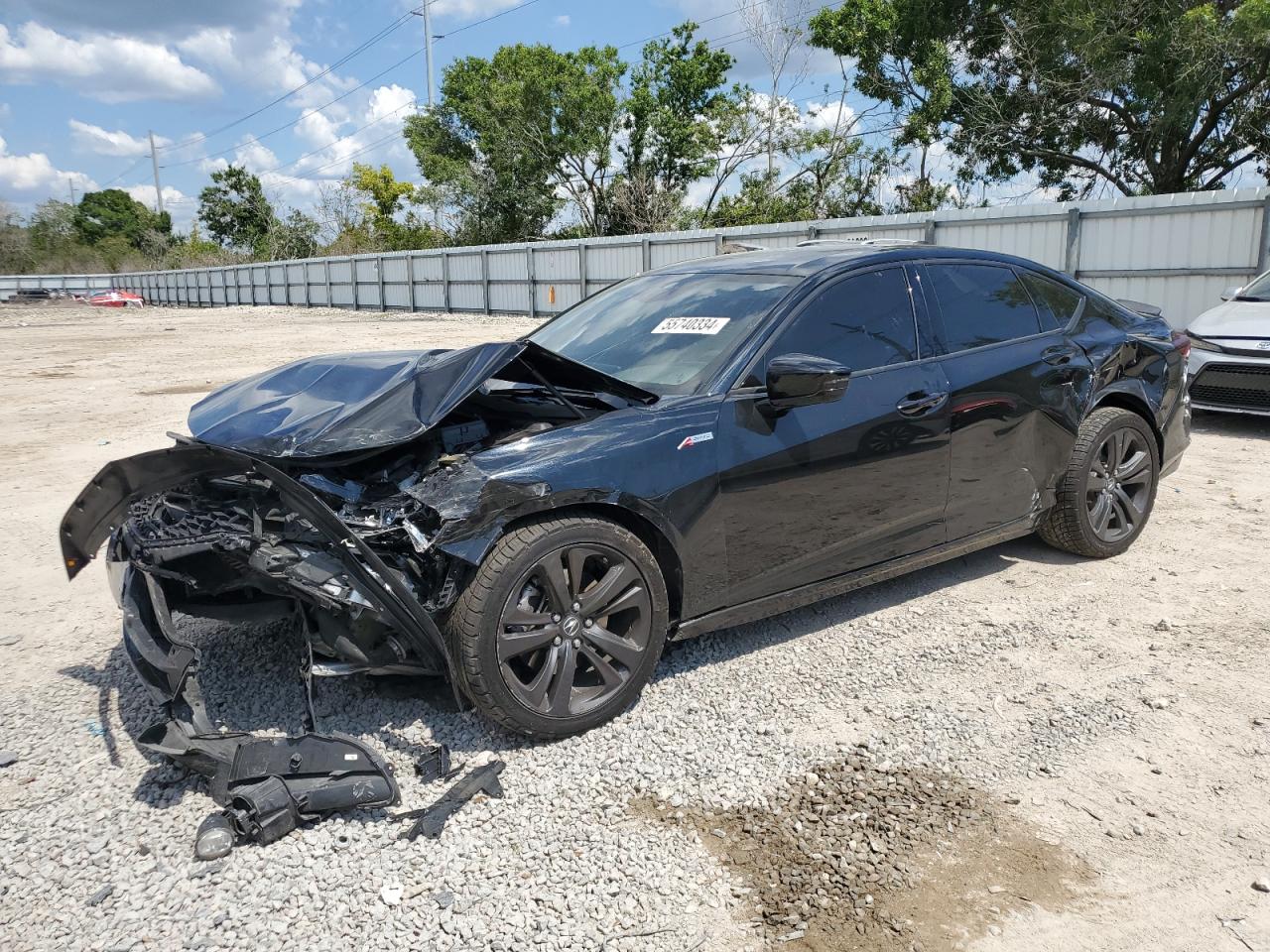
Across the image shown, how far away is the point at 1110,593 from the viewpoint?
4617 mm

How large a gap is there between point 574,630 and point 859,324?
73.2 inches

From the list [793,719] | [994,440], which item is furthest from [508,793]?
[994,440]

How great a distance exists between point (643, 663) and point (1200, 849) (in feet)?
5.86

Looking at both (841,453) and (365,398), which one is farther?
(841,453)

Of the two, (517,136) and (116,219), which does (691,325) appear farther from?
(116,219)

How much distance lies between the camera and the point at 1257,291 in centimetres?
930

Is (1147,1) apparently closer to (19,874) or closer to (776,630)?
(776,630)

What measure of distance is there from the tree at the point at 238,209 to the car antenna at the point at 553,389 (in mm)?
77650

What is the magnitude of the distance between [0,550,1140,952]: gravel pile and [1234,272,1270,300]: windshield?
7027mm

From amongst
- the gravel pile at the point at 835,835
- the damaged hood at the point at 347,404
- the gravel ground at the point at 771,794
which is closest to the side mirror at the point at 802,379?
the damaged hood at the point at 347,404

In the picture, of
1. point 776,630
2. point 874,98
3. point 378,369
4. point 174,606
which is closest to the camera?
point 174,606

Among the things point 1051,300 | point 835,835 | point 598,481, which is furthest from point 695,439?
point 1051,300

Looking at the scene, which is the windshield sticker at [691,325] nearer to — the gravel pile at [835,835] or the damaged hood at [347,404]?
the damaged hood at [347,404]

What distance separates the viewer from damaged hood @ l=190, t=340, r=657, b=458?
10.6 feet
